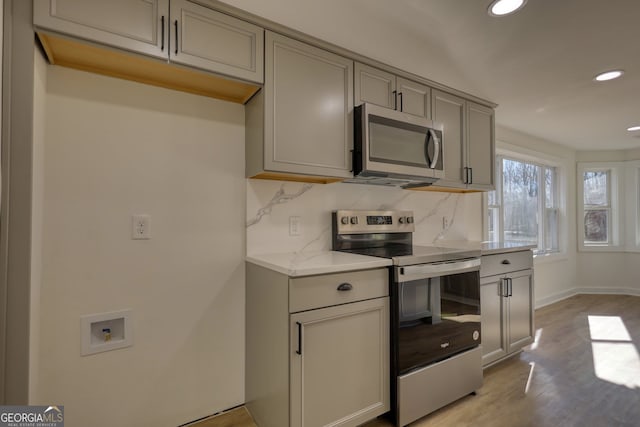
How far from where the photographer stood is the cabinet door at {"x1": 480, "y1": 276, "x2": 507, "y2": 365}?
7.52 feet

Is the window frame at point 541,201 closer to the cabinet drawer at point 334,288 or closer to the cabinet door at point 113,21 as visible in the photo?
the cabinet drawer at point 334,288

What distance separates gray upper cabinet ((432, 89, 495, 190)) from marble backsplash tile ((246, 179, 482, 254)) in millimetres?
364

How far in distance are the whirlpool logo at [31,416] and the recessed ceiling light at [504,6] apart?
2.61 m

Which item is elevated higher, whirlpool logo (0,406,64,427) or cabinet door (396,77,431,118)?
cabinet door (396,77,431,118)

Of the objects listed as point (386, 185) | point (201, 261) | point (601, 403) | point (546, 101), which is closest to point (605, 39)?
point (546, 101)

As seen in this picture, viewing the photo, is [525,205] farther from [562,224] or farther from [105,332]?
[105,332]

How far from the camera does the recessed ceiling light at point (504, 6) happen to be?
149 cm

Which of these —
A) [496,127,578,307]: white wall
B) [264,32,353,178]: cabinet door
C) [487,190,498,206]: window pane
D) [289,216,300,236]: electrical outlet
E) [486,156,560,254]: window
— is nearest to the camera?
[264,32,353,178]: cabinet door

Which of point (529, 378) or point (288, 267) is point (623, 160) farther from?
point (288, 267)

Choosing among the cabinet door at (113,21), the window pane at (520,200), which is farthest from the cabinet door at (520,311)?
the cabinet door at (113,21)

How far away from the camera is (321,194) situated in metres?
2.21

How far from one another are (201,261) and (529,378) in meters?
2.42

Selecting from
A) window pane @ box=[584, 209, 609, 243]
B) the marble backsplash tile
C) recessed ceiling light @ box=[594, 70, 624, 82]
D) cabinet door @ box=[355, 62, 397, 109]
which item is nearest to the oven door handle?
the marble backsplash tile

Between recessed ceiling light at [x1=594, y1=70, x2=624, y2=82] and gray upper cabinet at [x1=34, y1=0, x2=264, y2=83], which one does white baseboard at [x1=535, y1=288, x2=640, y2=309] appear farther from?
gray upper cabinet at [x1=34, y1=0, x2=264, y2=83]
